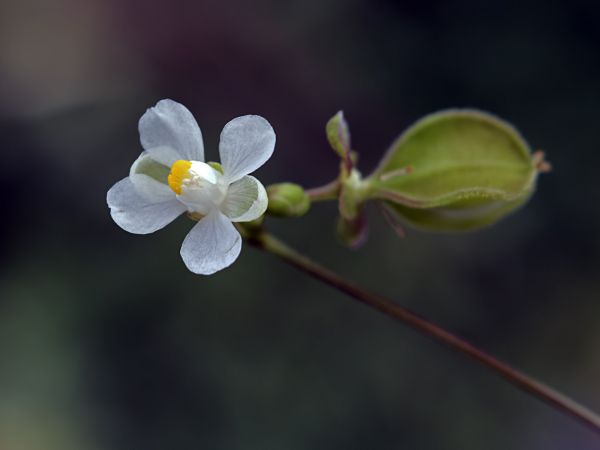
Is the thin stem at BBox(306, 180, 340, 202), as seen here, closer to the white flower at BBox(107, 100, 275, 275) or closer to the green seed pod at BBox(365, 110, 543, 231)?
the green seed pod at BBox(365, 110, 543, 231)

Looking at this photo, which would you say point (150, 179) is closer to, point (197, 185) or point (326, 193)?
point (197, 185)

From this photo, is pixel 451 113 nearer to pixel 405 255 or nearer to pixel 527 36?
pixel 405 255

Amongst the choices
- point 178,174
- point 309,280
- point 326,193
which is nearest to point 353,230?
point 326,193

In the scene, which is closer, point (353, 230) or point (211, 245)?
point (211, 245)

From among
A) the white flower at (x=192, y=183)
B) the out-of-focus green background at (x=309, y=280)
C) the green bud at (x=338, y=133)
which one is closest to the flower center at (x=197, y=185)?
the white flower at (x=192, y=183)

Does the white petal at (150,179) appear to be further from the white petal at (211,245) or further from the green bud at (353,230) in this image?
the green bud at (353,230)

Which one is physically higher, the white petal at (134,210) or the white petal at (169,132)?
the white petal at (169,132)

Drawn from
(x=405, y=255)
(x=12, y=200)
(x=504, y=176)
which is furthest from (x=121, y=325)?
(x=504, y=176)
